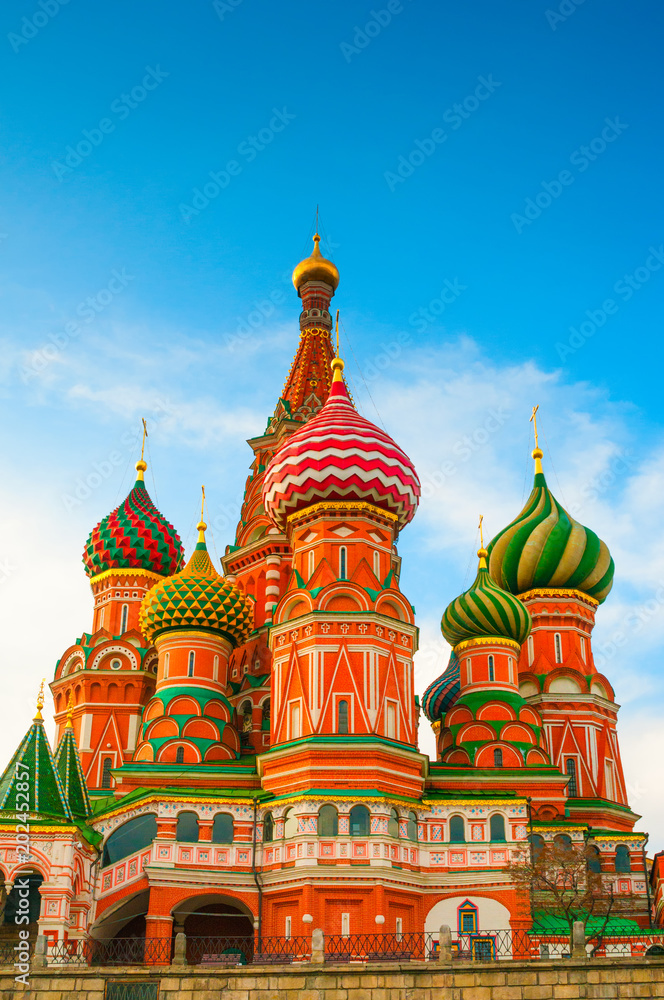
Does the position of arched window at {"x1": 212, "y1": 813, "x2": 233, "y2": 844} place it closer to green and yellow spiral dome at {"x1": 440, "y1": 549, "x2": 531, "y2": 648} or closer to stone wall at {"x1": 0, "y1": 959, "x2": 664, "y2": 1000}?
stone wall at {"x1": 0, "y1": 959, "x2": 664, "y2": 1000}

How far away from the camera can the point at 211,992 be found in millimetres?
18562

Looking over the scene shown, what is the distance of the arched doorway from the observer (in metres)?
28.5

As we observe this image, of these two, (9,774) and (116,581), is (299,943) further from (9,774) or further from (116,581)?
(116,581)

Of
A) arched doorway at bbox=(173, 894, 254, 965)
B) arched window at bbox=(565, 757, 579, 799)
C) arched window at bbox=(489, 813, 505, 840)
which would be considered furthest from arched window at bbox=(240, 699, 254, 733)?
arched window at bbox=(565, 757, 579, 799)

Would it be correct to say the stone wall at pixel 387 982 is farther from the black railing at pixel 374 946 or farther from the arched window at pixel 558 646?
the arched window at pixel 558 646

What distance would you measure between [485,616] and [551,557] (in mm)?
5585

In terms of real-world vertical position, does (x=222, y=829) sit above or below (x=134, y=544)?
below

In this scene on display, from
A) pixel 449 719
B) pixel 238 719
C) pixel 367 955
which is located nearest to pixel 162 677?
pixel 238 719

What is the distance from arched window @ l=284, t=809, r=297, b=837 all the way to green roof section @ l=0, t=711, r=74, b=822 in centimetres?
523

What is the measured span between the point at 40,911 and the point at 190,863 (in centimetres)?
436

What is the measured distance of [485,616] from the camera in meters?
35.5

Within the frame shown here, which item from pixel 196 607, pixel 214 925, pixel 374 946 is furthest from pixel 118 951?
pixel 196 607

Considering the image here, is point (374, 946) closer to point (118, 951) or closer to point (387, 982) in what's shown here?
point (118, 951)

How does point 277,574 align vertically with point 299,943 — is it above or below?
above
